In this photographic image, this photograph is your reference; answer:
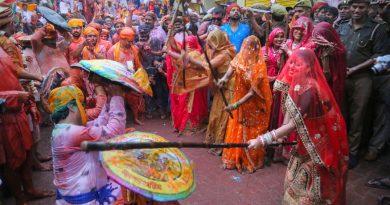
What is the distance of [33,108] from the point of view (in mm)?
4508

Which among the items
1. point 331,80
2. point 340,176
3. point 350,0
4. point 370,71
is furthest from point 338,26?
point 340,176

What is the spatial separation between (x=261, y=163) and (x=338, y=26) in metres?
2.75

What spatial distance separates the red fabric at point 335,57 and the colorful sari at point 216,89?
5.41 ft

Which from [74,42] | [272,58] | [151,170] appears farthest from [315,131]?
[74,42]

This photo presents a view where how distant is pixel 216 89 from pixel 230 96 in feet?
1.24

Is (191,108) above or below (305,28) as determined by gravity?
below

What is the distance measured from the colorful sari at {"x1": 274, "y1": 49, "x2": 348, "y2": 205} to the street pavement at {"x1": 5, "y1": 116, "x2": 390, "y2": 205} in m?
1.27

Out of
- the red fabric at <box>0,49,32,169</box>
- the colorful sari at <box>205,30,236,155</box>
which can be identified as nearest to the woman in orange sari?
the colorful sari at <box>205,30,236,155</box>

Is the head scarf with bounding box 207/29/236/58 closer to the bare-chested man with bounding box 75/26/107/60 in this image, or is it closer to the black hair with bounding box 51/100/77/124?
the bare-chested man with bounding box 75/26/107/60

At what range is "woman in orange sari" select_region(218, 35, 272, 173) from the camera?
4.57 metres

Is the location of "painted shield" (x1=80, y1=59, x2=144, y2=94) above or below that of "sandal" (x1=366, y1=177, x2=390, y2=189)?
above

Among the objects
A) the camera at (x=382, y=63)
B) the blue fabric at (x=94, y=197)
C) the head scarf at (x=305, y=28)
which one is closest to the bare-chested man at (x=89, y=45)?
the head scarf at (x=305, y=28)

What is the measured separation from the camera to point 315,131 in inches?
105

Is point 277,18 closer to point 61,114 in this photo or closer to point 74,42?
point 74,42
